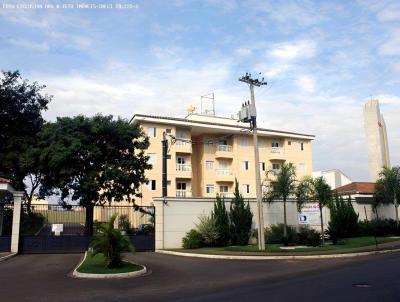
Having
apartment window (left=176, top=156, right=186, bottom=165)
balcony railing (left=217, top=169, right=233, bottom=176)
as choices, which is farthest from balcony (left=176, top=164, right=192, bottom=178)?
balcony railing (left=217, top=169, right=233, bottom=176)

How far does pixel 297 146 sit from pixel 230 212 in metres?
32.5

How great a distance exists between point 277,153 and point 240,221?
1173 inches

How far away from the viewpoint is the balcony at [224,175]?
52.6m

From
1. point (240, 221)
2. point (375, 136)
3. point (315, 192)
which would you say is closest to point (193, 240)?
point (240, 221)

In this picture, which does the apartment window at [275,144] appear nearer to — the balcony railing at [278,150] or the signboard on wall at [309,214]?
the balcony railing at [278,150]

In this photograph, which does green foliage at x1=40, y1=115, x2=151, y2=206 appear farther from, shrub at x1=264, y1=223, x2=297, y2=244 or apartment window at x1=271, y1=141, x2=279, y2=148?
apartment window at x1=271, y1=141, x2=279, y2=148

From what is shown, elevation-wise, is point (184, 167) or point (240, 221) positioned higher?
point (184, 167)

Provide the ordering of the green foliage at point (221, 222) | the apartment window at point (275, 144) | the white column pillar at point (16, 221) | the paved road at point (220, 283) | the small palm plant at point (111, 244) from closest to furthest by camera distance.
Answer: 1. the paved road at point (220, 283)
2. the small palm plant at point (111, 244)
3. the white column pillar at point (16, 221)
4. the green foliage at point (221, 222)
5. the apartment window at point (275, 144)

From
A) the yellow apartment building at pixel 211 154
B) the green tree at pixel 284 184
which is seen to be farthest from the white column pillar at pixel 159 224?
the yellow apartment building at pixel 211 154

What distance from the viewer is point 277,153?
56469 mm

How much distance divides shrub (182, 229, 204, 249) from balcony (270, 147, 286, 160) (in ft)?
102

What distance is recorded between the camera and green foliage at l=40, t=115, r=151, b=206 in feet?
94.7

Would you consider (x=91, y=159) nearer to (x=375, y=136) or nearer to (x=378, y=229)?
(x=378, y=229)

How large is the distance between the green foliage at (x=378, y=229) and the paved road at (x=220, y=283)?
16276mm
